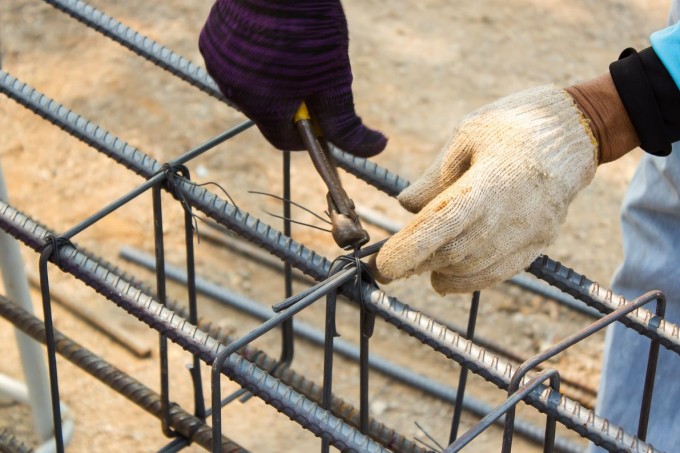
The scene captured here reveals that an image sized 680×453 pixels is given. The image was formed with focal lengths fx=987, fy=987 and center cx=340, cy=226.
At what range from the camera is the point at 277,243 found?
4.48ft

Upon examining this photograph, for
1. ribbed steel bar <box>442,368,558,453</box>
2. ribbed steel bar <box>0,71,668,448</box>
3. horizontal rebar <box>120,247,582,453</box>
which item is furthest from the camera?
horizontal rebar <box>120,247,582,453</box>

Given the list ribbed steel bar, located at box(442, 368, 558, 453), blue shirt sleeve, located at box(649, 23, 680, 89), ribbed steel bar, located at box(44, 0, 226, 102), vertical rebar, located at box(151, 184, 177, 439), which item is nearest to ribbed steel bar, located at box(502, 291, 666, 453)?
ribbed steel bar, located at box(442, 368, 558, 453)

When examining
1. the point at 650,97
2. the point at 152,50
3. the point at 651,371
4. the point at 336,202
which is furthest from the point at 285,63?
the point at 651,371

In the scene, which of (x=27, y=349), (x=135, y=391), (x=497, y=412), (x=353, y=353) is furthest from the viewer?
(x=353, y=353)

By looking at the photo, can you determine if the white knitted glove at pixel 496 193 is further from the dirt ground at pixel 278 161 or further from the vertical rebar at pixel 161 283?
the dirt ground at pixel 278 161

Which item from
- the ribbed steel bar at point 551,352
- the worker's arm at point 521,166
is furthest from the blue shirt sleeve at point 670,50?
the ribbed steel bar at point 551,352

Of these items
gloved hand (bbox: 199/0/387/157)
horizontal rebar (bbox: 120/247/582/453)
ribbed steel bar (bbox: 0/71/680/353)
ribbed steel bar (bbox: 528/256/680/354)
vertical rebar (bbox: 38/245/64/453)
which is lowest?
horizontal rebar (bbox: 120/247/582/453)

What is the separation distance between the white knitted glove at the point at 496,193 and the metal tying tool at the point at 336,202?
48 millimetres

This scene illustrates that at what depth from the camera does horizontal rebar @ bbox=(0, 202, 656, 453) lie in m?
1.14

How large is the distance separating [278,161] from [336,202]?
7.01 ft

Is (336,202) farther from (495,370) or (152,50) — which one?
(152,50)

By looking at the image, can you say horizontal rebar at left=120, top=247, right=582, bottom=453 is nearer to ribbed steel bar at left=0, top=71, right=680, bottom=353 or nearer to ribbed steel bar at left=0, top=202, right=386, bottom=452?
ribbed steel bar at left=0, top=71, right=680, bottom=353

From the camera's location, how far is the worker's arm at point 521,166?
50.9 inches

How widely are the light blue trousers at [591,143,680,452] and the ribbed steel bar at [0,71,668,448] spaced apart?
1.83 ft
